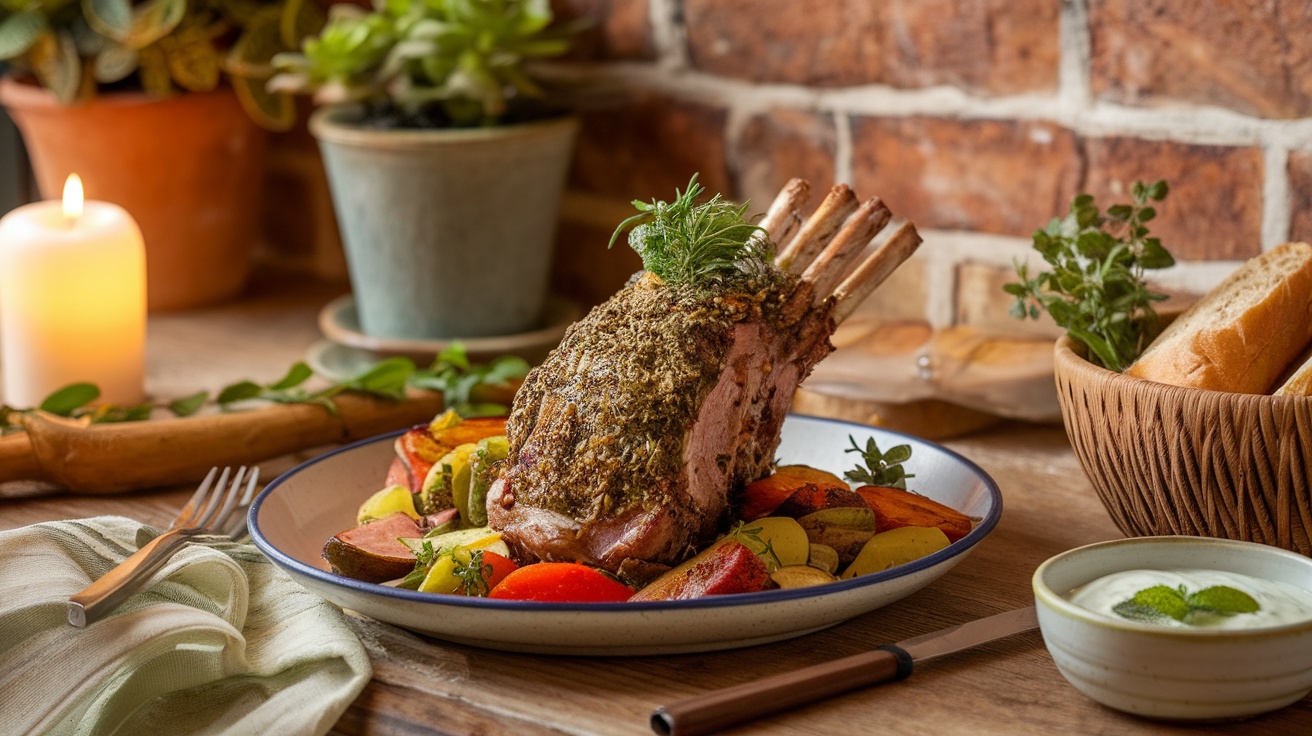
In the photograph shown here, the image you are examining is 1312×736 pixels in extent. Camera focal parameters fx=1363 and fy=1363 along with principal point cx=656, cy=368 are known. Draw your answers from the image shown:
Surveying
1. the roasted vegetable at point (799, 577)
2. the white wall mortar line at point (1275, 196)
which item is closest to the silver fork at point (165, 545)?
the roasted vegetable at point (799, 577)

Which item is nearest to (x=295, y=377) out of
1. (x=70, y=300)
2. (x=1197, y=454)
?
(x=70, y=300)

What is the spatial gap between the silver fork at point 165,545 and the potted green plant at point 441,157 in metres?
0.54

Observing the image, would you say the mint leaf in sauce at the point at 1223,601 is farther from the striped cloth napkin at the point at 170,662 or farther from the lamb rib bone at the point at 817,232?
the striped cloth napkin at the point at 170,662

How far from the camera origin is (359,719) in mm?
956

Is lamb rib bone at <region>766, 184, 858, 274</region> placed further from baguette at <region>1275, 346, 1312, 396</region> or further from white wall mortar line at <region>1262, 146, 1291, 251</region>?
white wall mortar line at <region>1262, 146, 1291, 251</region>

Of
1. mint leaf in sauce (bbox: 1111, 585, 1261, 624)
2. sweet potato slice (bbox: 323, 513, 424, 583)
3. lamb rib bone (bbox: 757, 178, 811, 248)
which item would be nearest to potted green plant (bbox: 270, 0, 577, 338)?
lamb rib bone (bbox: 757, 178, 811, 248)

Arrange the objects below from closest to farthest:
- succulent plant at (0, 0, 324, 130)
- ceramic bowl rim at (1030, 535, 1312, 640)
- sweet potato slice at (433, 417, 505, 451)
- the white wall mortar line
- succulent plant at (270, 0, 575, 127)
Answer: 1. ceramic bowl rim at (1030, 535, 1312, 640)
2. sweet potato slice at (433, 417, 505, 451)
3. the white wall mortar line
4. succulent plant at (270, 0, 575, 127)
5. succulent plant at (0, 0, 324, 130)

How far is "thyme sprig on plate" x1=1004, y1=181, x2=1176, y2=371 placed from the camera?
1241mm

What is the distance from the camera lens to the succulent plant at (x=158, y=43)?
2109 millimetres

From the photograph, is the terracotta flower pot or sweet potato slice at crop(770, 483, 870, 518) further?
the terracotta flower pot

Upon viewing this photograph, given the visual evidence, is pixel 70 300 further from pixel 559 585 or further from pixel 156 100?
pixel 559 585

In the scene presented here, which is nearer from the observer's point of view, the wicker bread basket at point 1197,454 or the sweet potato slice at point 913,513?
the wicker bread basket at point 1197,454

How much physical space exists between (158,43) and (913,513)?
1599mm

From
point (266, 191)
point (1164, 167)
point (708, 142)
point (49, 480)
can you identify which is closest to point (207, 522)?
point (49, 480)
